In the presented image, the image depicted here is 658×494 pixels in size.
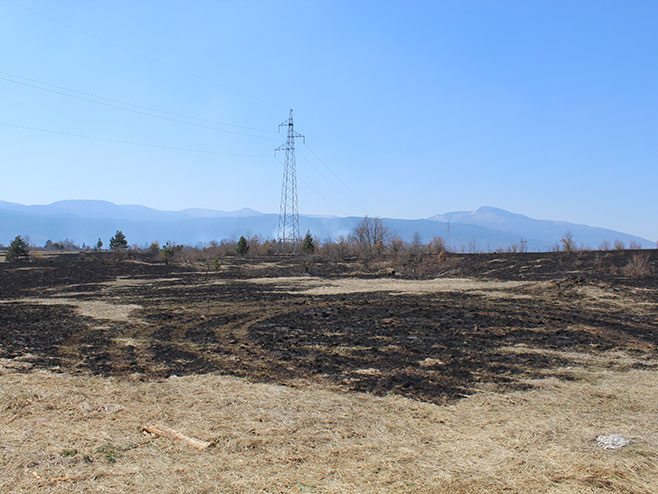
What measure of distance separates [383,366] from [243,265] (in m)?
29.1

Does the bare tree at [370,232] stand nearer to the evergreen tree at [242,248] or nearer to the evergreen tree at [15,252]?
the evergreen tree at [242,248]

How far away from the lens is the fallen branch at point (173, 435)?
477 centimetres

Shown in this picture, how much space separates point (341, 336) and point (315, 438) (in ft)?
17.5

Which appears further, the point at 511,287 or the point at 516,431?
the point at 511,287

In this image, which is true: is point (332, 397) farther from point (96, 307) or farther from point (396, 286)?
point (396, 286)

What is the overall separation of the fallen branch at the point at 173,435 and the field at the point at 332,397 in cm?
7

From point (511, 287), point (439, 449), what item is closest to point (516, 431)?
point (439, 449)

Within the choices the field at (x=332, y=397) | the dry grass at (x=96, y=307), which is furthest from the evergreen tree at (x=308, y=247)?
the field at (x=332, y=397)

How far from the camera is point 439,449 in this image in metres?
4.64

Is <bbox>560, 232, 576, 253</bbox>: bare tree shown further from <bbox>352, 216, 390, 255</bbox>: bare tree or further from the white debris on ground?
the white debris on ground

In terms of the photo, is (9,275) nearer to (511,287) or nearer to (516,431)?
(511,287)

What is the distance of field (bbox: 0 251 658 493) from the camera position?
419cm

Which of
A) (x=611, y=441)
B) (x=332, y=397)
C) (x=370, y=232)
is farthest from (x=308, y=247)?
(x=611, y=441)

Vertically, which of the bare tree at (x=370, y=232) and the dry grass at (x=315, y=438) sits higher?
the bare tree at (x=370, y=232)
